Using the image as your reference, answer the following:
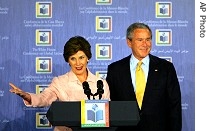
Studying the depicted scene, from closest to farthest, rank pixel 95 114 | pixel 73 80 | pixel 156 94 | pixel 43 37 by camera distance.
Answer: pixel 95 114 → pixel 73 80 → pixel 156 94 → pixel 43 37

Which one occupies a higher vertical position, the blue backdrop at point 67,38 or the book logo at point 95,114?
the blue backdrop at point 67,38

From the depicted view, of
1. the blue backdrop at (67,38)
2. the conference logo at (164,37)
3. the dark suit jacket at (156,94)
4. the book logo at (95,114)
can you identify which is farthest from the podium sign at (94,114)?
the conference logo at (164,37)

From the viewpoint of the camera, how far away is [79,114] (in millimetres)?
2375

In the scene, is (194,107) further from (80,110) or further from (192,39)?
(80,110)

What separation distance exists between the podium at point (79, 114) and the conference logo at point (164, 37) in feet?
6.56

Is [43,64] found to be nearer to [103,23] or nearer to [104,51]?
[104,51]

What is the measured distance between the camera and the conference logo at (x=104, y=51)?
14.2 ft

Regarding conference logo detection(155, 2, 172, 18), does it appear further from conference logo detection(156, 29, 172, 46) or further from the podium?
the podium

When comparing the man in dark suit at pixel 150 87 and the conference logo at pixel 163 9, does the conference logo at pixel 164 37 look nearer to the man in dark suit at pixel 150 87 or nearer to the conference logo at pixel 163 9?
the conference logo at pixel 163 9

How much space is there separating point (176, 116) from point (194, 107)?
90cm

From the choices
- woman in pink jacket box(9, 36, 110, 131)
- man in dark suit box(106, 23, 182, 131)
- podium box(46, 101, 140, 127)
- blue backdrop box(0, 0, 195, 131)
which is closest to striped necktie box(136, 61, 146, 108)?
man in dark suit box(106, 23, 182, 131)

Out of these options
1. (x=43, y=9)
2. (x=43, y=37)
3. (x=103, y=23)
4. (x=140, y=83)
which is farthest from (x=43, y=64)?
(x=140, y=83)

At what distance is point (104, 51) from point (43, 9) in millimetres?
723
